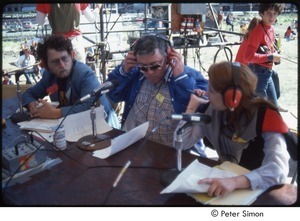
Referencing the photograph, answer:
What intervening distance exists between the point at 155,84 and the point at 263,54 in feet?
4.01

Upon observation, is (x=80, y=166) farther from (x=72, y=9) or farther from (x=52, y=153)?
(x=72, y=9)

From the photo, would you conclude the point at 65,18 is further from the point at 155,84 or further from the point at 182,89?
the point at 182,89

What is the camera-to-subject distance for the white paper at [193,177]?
1025 mm

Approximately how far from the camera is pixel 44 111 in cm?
181

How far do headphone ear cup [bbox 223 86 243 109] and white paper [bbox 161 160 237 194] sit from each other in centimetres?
27

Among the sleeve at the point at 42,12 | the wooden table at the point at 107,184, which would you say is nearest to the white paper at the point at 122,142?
the wooden table at the point at 107,184

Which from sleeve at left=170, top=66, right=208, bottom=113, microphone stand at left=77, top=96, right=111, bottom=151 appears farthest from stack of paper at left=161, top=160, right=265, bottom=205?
sleeve at left=170, top=66, right=208, bottom=113

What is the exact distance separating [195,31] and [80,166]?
2643 mm

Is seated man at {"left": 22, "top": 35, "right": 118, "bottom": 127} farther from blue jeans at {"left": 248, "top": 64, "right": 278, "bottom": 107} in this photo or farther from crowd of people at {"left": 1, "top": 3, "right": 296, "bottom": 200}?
blue jeans at {"left": 248, "top": 64, "right": 278, "bottom": 107}

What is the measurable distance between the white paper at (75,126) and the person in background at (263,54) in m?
1.47

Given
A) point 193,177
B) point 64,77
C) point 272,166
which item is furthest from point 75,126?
point 272,166

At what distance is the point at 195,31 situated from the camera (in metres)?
3.51

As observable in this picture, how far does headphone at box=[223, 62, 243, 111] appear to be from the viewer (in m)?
1.18
